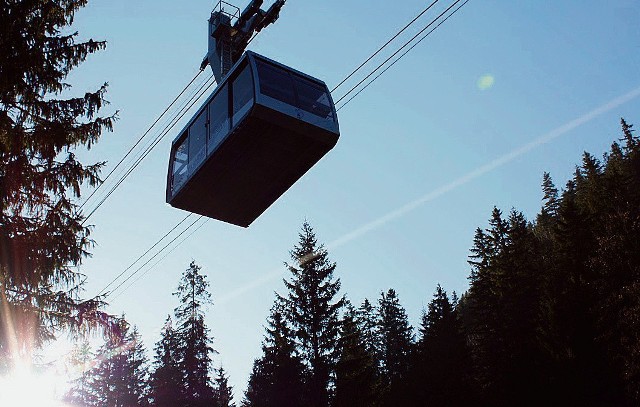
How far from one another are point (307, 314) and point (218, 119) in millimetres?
26135

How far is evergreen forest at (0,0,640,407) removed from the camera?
12.6 m

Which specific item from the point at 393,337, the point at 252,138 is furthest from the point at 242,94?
the point at 393,337

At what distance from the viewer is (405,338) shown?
72.4 meters

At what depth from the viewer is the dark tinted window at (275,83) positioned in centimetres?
1245

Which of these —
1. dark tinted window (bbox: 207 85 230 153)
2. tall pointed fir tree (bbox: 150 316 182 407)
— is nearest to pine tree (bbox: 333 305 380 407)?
tall pointed fir tree (bbox: 150 316 182 407)

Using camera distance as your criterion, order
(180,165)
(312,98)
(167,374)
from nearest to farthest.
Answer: (312,98) → (180,165) → (167,374)

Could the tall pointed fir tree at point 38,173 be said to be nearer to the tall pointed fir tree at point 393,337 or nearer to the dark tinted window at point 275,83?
the dark tinted window at point 275,83

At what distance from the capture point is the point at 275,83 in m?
12.7

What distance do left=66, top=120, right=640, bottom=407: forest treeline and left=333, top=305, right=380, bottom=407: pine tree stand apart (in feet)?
0.21

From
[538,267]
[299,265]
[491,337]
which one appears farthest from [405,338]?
[299,265]

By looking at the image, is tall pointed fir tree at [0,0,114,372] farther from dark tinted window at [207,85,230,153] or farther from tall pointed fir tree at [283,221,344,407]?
tall pointed fir tree at [283,221,344,407]

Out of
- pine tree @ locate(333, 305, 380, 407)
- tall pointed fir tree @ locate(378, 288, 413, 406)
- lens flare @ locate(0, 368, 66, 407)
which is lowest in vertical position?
lens flare @ locate(0, 368, 66, 407)

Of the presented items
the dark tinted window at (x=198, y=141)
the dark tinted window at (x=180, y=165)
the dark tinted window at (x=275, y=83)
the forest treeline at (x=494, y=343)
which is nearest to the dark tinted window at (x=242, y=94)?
the dark tinted window at (x=275, y=83)

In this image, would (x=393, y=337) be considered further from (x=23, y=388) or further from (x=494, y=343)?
(x=23, y=388)
